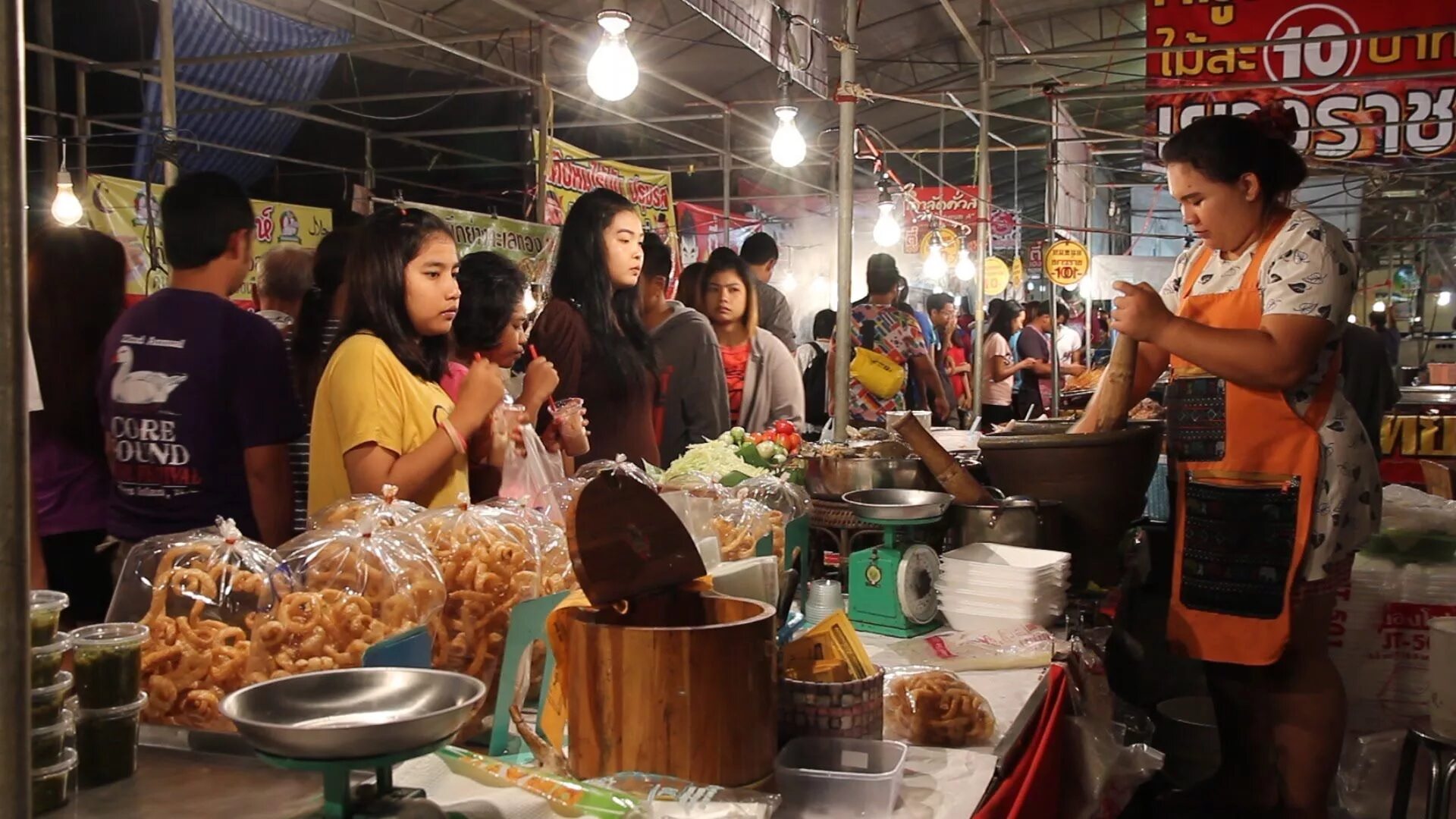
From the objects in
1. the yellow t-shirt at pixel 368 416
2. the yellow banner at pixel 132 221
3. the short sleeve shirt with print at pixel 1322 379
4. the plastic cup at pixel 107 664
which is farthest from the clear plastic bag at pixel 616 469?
the yellow banner at pixel 132 221

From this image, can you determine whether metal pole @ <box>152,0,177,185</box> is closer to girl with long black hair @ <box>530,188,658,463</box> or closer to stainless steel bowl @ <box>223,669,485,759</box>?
girl with long black hair @ <box>530,188,658,463</box>

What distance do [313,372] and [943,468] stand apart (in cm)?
206

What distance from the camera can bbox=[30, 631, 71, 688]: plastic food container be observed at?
1.21 meters

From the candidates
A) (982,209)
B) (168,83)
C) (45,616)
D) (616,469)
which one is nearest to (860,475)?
(616,469)

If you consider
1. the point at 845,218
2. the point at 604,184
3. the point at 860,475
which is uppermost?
the point at 604,184

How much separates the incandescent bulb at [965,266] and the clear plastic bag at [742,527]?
37.7ft

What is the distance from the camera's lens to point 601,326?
12.4ft

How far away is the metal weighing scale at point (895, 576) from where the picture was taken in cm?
240

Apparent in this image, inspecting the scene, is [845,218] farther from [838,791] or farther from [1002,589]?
[838,791]

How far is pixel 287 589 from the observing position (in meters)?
1.56

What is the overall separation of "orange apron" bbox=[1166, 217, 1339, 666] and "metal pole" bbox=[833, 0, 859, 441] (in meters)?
1.18

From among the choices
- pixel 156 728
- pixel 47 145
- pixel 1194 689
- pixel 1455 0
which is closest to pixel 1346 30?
pixel 1455 0

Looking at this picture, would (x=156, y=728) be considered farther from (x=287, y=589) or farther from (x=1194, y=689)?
(x=1194, y=689)

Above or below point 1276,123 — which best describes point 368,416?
below
